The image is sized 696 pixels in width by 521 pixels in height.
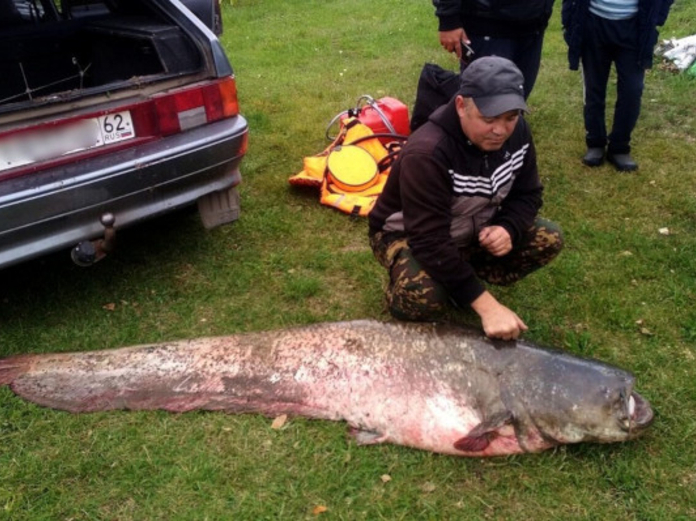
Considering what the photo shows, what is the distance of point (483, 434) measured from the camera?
8.79 ft

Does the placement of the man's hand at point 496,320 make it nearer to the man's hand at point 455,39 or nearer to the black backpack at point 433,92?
the black backpack at point 433,92

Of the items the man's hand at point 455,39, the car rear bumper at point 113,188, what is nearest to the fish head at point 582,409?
the car rear bumper at point 113,188

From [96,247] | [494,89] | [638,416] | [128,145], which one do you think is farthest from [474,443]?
[128,145]

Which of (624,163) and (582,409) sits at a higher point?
(582,409)

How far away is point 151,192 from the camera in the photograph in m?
3.48

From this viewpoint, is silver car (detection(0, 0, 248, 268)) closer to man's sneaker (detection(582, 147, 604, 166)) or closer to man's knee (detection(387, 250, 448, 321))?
man's knee (detection(387, 250, 448, 321))

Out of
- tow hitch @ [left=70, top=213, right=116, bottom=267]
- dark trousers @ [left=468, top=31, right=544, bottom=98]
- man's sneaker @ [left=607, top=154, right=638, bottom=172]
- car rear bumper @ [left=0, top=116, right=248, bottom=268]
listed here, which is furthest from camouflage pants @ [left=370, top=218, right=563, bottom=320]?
man's sneaker @ [left=607, top=154, right=638, bottom=172]

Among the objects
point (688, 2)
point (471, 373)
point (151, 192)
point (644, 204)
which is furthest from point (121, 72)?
point (688, 2)

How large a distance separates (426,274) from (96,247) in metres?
1.60

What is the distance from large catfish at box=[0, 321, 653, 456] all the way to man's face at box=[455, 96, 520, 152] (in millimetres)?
789

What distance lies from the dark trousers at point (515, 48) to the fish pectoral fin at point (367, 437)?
2.49m

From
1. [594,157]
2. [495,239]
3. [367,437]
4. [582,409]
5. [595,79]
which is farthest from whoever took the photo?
[594,157]

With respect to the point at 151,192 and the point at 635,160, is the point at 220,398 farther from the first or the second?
the point at 635,160

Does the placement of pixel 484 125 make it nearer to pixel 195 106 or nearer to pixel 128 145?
pixel 195 106
